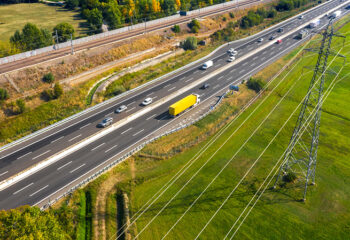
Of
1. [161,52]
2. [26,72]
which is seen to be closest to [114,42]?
[161,52]

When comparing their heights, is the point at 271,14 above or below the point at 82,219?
→ above

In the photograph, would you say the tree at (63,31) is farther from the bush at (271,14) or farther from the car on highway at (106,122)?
the bush at (271,14)

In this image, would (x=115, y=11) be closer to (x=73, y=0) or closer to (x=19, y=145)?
(x=73, y=0)

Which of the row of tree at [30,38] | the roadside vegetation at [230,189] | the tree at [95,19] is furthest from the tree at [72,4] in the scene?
the roadside vegetation at [230,189]

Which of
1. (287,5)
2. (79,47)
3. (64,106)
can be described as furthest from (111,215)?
(287,5)

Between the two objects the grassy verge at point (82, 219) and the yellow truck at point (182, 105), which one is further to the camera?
the yellow truck at point (182, 105)

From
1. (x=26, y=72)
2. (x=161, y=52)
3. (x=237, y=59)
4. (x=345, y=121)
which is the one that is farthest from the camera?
(x=161, y=52)

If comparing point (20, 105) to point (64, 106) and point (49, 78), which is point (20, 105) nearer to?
point (64, 106)
